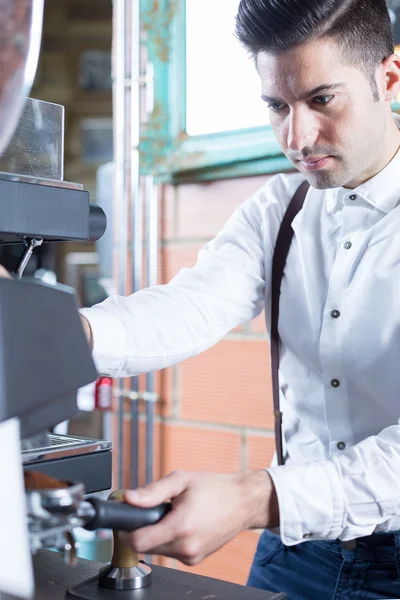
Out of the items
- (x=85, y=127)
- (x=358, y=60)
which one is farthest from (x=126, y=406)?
(x=85, y=127)

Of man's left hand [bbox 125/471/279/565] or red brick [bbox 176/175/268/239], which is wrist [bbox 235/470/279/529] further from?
red brick [bbox 176/175/268/239]

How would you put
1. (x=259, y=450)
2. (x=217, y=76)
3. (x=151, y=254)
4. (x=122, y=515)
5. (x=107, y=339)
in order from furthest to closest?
(x=151, y=254), (x=217, y=76), (x=259, y=450), (x=107, y=339), (x=122, y=515)

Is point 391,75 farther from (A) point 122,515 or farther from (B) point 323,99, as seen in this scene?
(A) point 122,515

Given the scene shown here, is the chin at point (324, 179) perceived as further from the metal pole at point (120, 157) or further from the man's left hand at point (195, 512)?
the metal pole at point (120, 157)

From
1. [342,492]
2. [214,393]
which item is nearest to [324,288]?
[342,492]

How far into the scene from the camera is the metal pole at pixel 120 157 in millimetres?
2061

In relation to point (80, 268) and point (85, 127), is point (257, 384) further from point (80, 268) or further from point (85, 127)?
point (85, 127)

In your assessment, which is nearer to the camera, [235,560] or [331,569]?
[331,569]

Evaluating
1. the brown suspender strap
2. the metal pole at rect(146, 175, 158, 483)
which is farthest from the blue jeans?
the metal pole at rect(146, 175, 158, 483)

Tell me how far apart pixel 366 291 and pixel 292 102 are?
0.29 meters

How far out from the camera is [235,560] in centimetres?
182

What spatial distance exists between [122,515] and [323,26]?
724 millimetres

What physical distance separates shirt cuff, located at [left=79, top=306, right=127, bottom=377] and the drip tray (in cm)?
17

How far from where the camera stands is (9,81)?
0.51 metres
